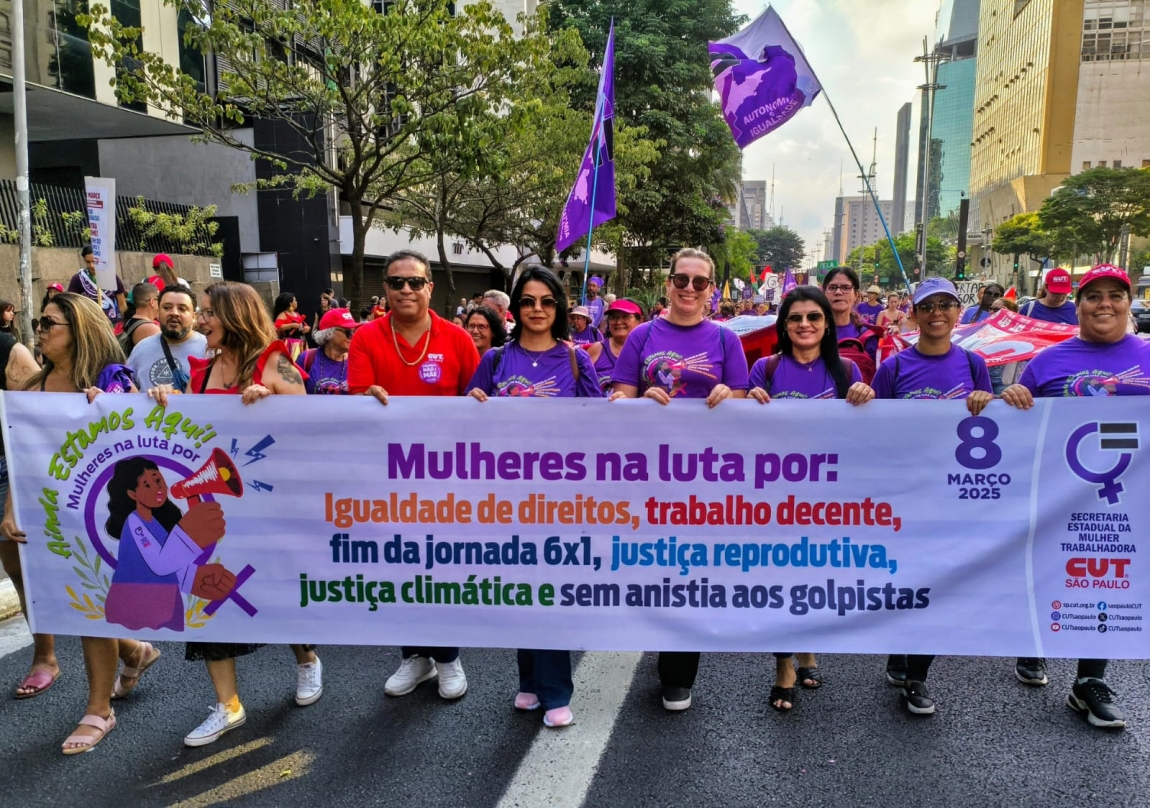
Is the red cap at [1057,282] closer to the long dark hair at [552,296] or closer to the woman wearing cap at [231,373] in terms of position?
the long dark hair at [552,296]

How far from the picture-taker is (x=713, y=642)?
11.0 feet

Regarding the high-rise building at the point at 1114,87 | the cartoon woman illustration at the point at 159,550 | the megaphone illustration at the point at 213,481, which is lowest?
the cartoon woman illustration at the point at 159,550

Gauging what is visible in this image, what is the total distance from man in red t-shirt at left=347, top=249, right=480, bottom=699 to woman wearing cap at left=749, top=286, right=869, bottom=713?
4.37 feet

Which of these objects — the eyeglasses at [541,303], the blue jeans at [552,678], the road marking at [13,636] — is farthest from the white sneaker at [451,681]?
the road marking at [13,636]

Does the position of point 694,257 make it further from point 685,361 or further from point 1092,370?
point 1092,370

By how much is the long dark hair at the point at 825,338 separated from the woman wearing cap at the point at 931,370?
0.26 meters

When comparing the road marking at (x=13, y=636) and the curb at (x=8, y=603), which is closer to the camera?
the road marking at (x=13, y=636)

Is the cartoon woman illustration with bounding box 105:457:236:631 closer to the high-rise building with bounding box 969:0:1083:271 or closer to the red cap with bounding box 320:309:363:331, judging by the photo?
the red cap with bounding box 320:309:363:331

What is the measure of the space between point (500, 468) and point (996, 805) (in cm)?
215

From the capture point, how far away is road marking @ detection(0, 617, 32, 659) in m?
4.31

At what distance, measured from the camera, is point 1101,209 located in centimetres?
5538

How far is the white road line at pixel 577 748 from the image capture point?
9.88 feet

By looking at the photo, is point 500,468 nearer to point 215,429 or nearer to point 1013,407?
point 215,429

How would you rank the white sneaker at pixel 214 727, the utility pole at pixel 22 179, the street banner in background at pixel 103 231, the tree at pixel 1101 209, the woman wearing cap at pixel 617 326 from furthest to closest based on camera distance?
the tree at pixel 1101 209, the utility pole at pixel 22 179, the street banner in background at pixel 103 231, the woman wearing cap at pixel 617 326, the white sneaker at pixel 214 727
